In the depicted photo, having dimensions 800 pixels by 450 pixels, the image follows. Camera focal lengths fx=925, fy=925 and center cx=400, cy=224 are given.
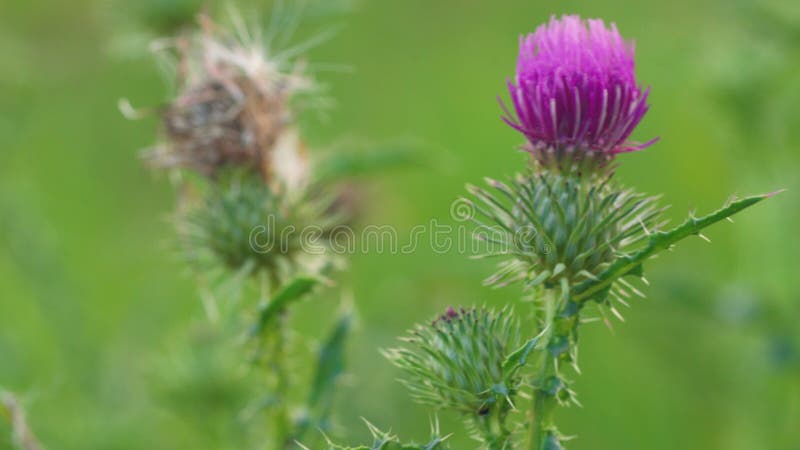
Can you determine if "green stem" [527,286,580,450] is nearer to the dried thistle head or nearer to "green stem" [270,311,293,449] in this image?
"green stem" [270,311,293,449]

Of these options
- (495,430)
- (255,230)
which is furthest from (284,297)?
(495,430)

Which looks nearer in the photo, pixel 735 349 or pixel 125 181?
pixel 735 349

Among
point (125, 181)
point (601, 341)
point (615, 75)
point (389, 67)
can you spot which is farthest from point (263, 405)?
point (389, 67)

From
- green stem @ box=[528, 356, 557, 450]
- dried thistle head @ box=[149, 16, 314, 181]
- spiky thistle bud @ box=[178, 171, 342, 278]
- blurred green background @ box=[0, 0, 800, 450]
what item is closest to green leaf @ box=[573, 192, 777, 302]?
green stem @ box=[528, 356, 557, 450]

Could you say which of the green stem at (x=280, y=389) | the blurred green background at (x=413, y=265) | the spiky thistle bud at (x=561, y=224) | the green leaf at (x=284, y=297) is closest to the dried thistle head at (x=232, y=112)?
the blurred green background at (x=413, y=265)

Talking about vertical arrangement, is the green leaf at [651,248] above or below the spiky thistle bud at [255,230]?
below

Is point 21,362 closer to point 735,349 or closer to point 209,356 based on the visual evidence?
point 209,356

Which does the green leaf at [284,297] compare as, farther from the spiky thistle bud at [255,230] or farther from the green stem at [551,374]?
the green stem at [551,374]
